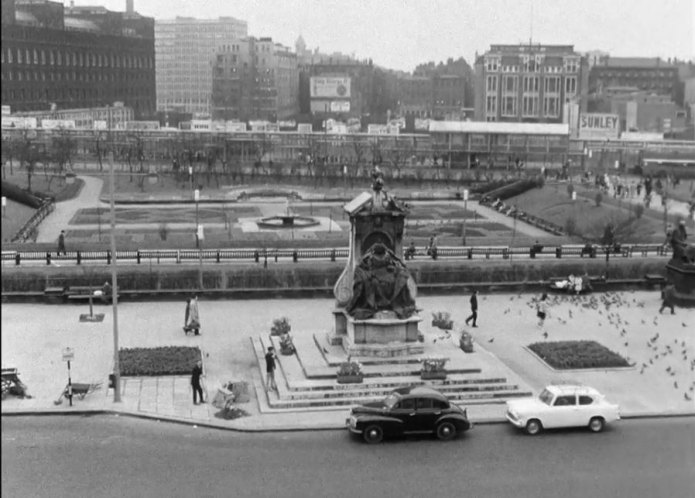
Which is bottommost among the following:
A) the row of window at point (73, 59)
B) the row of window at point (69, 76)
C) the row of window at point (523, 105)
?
the row of window at point (523, 105)

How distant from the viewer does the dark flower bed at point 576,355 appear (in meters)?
25.6

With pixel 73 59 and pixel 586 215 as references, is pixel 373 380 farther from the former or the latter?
pixel 73 59

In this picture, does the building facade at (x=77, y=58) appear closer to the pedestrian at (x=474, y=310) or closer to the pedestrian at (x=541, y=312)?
the pedestrian at (x=474, y=310)

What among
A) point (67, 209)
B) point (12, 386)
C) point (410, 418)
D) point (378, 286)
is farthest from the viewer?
point (67, 209)

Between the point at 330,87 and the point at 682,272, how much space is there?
438 ft

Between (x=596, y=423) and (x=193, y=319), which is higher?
(x=193, y=319)

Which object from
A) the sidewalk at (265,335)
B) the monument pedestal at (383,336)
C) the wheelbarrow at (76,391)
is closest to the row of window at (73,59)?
the sidewalk at (265,335)

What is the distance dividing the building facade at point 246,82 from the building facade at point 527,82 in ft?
137

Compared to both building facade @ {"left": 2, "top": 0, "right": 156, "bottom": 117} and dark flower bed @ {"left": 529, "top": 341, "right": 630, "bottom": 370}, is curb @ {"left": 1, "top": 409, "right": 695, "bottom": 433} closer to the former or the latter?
dark flower bed @ {"left": 529, "top": 341, "right": 630, "bottom": 370}

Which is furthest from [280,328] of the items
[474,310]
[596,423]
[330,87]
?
[330,87]

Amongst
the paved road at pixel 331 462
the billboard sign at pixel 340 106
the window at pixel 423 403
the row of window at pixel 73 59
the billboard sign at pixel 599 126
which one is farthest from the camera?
the billboard sign at pixel 340 106

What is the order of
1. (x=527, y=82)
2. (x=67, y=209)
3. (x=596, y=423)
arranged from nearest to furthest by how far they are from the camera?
(x=596, y=423), (x=67, y=209), (x=527, y=82)

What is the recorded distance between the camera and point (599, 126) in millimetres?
104438

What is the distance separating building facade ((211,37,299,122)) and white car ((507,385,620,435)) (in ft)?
447
